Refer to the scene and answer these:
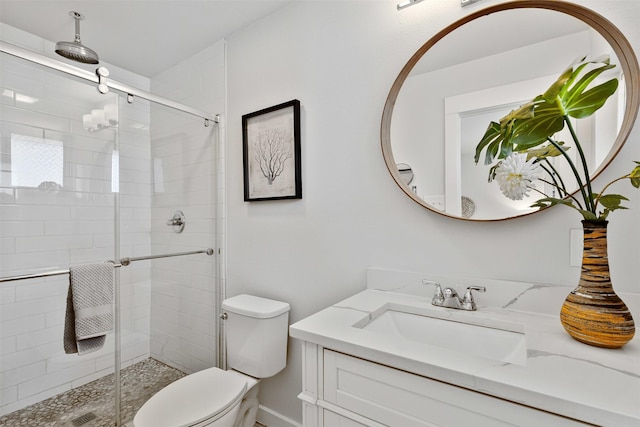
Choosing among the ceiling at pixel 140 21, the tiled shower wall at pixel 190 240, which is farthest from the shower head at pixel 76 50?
the tiled shower wall at pixel 190 240

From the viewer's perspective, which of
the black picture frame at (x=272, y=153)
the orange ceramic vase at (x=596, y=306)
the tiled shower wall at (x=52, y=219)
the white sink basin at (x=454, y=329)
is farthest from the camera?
the black picture frame at (x=272, y=153)

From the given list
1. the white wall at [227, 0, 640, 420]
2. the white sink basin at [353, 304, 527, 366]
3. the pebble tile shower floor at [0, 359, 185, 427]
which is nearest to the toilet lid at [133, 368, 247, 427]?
the white wall at [227, 0, 640, 420]

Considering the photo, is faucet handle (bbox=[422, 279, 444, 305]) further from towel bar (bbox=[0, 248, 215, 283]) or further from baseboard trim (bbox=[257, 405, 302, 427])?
towel bar (bbox=[0, 248, 215, 283])

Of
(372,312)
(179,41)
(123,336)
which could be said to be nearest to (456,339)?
(372,312)

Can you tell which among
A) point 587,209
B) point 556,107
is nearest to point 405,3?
point 556,107

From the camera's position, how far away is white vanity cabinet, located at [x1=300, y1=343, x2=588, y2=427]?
64 centimetres

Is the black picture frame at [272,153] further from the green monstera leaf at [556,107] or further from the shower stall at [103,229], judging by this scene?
the green monstera leaf at [556,107]

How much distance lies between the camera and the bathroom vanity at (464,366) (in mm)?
599

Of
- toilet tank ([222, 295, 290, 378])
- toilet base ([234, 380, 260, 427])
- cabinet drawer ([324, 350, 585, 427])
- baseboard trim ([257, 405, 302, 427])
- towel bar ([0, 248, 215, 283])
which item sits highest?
towel bar ([0, 248, 215, 283])

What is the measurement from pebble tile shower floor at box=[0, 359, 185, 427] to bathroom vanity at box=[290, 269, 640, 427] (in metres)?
1.32

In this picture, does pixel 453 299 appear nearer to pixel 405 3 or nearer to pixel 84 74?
pixel 405 3

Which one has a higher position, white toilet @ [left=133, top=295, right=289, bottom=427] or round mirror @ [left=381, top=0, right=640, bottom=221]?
round mirror @ [left=381, top=0, right=640, bottom=221]

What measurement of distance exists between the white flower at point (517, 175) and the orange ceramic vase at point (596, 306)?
0.79 feet

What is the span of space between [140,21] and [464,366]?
7.66ft
